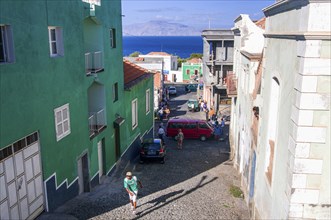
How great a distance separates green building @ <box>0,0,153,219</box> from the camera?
30.5ft

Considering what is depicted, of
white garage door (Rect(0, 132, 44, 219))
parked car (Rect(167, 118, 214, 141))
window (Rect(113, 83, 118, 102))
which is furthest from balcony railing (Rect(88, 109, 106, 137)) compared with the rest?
parked car (Rect(167, 118, 214, 141))

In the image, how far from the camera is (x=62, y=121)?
12320 mm

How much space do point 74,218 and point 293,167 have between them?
7.44m

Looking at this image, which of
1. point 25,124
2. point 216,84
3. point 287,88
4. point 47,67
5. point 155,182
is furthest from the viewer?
point 216,84

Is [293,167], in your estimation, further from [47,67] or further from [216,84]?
[216,84]

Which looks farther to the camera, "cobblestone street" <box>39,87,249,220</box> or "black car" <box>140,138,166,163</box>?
"black car" <box>140,138,166,163</box>

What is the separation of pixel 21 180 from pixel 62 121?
114 inches

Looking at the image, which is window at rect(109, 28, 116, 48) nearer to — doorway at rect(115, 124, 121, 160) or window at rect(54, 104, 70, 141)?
doorway at rect(115, 124, 121, 160)

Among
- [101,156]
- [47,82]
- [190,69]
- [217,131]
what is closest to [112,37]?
[101,156]

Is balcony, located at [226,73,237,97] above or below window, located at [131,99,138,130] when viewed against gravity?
above

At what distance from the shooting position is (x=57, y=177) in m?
11.9

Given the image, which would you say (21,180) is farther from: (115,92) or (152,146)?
(152,146)

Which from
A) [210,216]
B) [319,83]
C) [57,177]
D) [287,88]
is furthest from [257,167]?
[57,177]

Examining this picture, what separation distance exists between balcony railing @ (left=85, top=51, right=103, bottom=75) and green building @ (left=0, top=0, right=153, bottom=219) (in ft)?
0.15
